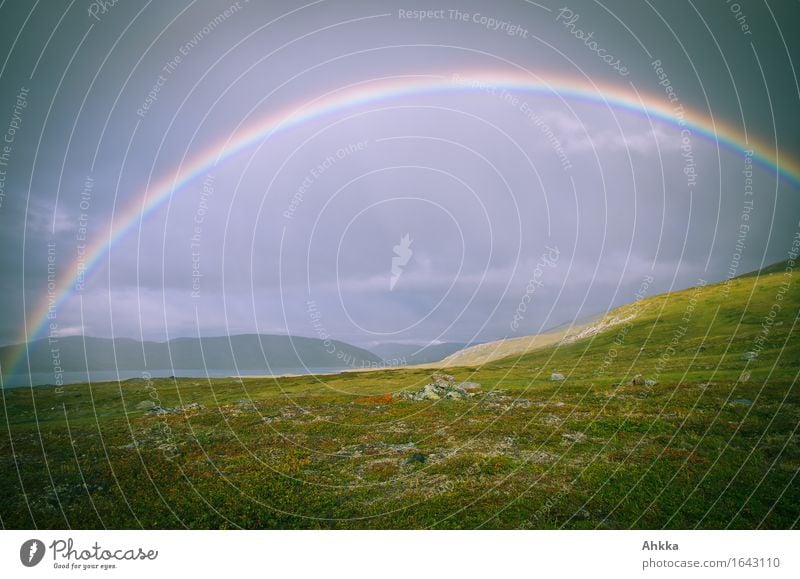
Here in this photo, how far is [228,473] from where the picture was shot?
23.0 m

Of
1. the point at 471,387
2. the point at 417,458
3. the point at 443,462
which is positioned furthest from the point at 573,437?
the point at 471,387

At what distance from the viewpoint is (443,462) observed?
23703 millimetres

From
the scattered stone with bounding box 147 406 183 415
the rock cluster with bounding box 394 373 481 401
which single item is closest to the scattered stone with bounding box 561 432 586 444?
the rock cluster with bounding box 394 373 481 401

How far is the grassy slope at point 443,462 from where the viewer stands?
57.5 ft

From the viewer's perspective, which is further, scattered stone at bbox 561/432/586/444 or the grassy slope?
scattered stone at bbox 561/432/586/444

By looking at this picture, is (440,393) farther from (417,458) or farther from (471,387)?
(417,458)

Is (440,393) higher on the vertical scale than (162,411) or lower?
lower

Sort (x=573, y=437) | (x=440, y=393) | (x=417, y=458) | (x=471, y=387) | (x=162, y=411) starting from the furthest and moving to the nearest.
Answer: (x=471, y=387) < (x=440, y=393) < (x=162, y=411) < (x=573, y=437) < (x=417, y=458)

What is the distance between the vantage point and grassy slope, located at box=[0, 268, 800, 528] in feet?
57.5

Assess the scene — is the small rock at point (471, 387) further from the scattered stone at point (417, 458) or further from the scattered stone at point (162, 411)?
the scattered stone at point (162, 411)

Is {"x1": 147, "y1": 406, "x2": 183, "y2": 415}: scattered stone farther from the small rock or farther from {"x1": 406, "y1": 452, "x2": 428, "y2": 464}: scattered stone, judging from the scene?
the small rock

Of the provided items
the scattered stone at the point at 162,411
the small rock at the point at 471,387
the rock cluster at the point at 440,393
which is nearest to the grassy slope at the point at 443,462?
the scattered stone at the point at 162,411

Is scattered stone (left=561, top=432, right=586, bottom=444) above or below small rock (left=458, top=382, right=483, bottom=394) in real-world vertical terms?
above
